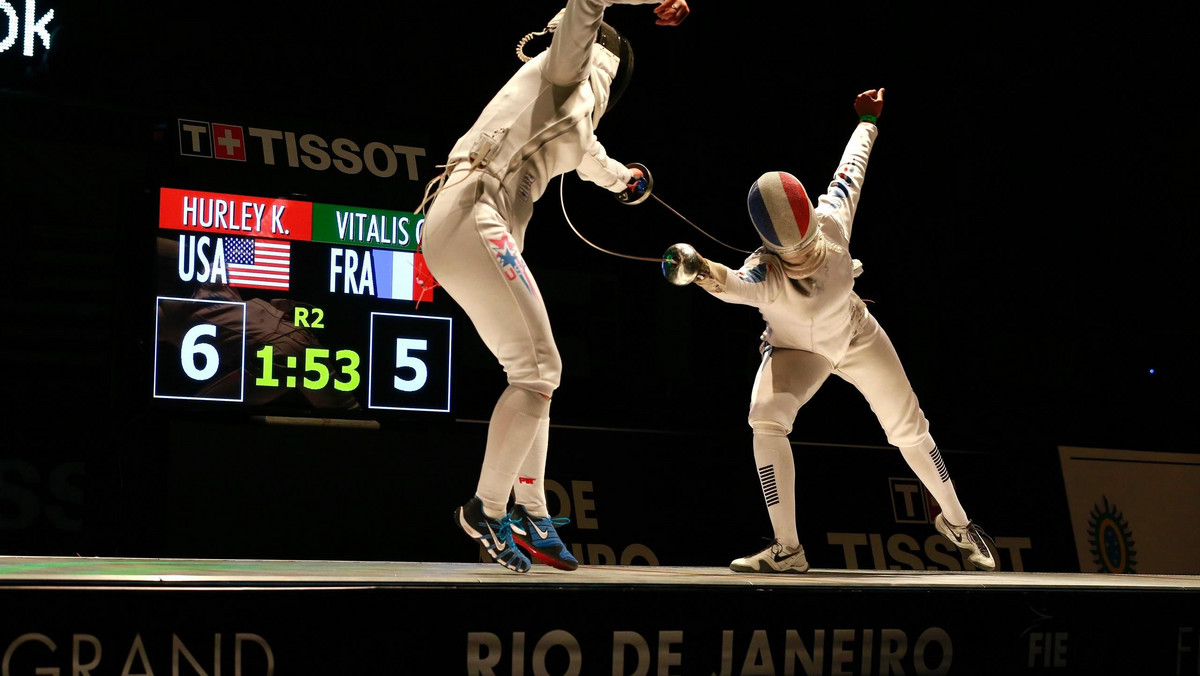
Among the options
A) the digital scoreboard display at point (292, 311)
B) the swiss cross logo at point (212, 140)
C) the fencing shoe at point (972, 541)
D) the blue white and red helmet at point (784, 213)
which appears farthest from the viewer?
the swiss cross logo at point (212, 140)

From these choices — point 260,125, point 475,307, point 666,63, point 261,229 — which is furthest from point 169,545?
point 666,63

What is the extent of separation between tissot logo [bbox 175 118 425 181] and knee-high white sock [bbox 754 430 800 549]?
7.73ft

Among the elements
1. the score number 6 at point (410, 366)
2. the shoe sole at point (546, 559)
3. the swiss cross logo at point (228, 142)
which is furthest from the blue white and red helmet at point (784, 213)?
the swiss cross logo at point (228, 142)

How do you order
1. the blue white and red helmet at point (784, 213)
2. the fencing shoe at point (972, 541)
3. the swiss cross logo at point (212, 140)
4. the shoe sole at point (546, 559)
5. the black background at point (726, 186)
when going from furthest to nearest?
1. the black background at point (726, 186)
2. the swiss cross logo at point (212, 140)
3. the fencing shoe at point (972, 541)
4. the blue white and red helmet at point (784, 213)
5. the shoe sole at point (546, 559)

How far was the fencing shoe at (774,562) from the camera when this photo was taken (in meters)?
3.37

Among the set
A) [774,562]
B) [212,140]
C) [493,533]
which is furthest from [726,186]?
[493,533]

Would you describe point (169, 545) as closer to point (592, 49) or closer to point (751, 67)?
point (592, 49)

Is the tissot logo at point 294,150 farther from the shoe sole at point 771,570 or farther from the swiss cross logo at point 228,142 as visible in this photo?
the shoe sole at point 771,570

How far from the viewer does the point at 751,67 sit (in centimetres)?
610

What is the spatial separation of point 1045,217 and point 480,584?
5320 mm

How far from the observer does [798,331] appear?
348 cm

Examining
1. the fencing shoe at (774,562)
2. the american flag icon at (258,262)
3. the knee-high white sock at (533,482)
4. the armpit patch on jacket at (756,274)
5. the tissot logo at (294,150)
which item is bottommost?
the fencing shoe at (774,562)

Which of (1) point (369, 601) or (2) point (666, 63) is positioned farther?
(2) point (666, 63)

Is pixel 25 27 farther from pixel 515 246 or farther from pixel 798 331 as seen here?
pixel 798 331
